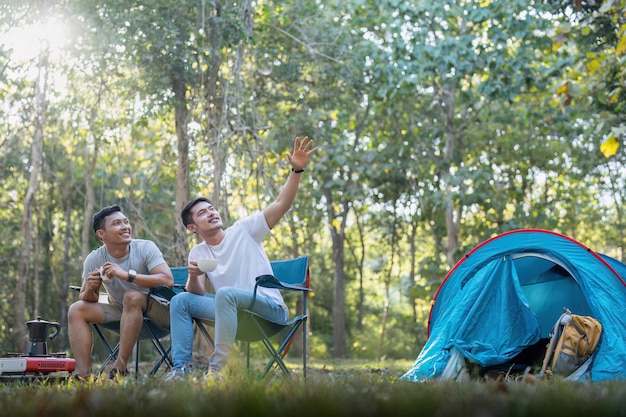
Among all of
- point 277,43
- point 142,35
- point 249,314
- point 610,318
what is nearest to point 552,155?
point 277,43

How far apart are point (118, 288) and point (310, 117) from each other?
257 inches

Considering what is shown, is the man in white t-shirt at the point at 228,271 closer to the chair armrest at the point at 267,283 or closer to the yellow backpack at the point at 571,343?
the chair armrest at the point at 267,283

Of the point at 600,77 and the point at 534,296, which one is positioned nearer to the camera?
the point at 534,296

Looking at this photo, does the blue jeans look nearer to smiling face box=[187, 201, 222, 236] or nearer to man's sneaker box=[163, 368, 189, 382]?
man's sneaker box=[163, 368, 189, 382]

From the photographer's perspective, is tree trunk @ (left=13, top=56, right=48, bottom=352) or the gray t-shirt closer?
the gray t-shirt

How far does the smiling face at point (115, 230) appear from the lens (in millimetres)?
3924

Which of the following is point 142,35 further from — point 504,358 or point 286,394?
point 286,394

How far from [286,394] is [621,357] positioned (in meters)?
2.66

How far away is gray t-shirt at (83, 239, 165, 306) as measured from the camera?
391 centimetres

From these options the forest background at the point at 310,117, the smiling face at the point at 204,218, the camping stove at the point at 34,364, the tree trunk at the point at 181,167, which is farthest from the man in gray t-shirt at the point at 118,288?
the tree trunk at the point at 181,167

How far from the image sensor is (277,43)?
9.73 metres

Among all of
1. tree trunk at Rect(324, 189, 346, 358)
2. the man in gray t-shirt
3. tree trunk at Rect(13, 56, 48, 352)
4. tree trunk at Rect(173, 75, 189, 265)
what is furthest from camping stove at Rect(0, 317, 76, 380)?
tree trunk at Rect(324, 189, 346, 358)

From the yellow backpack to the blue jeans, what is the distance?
144 centimetres

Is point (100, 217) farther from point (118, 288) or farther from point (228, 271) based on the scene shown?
point (228, 271)
